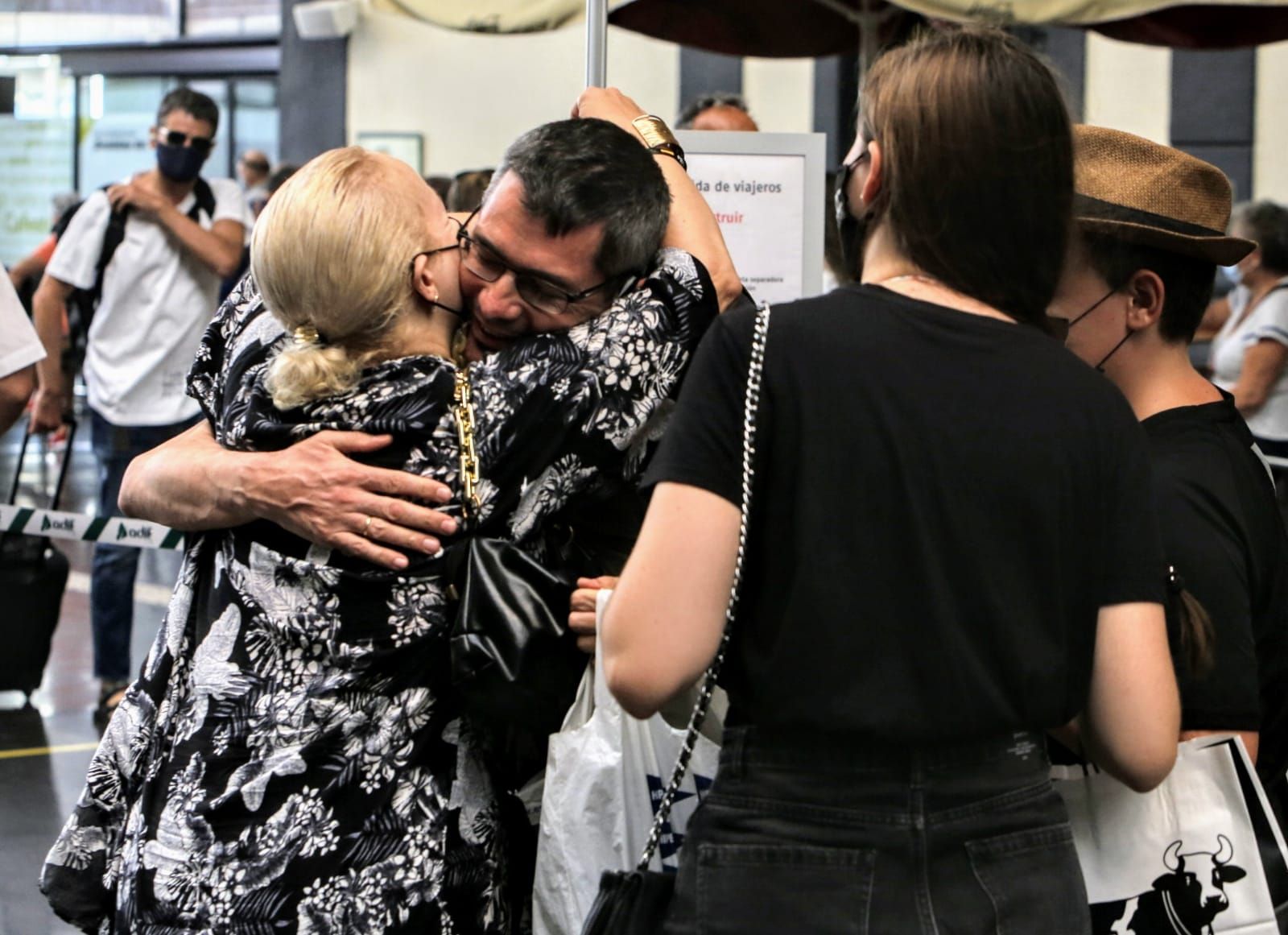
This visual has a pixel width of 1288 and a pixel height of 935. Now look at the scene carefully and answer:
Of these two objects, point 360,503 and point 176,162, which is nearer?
point 360,503

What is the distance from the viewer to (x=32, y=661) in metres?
6.27

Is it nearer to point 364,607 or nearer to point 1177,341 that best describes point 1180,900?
point 1177,341

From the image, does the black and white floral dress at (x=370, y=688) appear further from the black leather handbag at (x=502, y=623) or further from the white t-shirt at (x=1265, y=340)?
the white t-shirt at (x=1265, y=340)

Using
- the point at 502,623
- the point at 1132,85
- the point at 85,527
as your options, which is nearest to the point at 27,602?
the point at 85,527

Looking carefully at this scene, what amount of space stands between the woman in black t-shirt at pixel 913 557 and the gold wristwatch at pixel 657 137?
28.0 inches

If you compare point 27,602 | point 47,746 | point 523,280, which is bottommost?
point 47,746

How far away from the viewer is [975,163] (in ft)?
5.54

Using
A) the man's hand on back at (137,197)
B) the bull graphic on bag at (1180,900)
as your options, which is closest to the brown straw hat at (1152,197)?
the bull graphic on bag at (1180,900)

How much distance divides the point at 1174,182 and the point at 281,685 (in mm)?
1320

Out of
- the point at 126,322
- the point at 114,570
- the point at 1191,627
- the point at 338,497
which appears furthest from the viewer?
the point at 126,322

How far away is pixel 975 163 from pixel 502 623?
768 millimetres

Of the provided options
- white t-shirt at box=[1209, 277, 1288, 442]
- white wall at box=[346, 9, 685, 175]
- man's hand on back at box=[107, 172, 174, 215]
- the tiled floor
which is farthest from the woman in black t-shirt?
white wall at box=[346, 9, 685, 175]

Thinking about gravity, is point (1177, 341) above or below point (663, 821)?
above

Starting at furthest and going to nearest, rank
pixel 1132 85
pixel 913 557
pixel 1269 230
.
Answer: pixel 1132 85
pixel 1269 230
pixel 913 557
